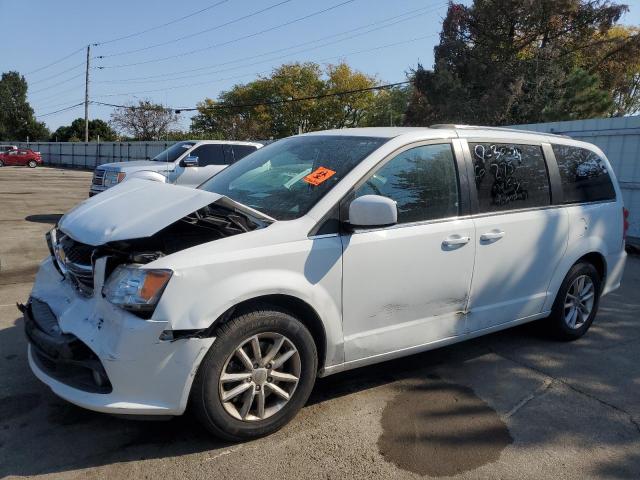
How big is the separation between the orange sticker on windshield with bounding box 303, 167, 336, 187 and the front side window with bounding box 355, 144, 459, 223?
24 centimetres

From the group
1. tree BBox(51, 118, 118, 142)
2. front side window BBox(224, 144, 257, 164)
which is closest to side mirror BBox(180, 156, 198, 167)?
front side window BBox(224, 144, 257, 164)

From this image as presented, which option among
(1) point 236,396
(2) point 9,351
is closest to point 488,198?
(1) point 236,396

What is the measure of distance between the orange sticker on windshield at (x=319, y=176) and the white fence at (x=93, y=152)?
104 feet

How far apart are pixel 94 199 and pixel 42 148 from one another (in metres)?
55.3

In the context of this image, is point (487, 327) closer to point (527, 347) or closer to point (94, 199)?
point (527, 347)

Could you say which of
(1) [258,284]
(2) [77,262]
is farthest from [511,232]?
(2) [77,262]

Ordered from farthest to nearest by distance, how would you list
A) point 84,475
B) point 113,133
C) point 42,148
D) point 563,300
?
point 113,133
point 42,148
point 563,300
point 84,475

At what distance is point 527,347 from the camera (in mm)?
4676

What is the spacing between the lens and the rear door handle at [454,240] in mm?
3600

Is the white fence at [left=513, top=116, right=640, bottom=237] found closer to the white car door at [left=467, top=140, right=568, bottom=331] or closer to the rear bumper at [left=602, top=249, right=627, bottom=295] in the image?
the rear bumper at [left=602, top=249, right=627, bottom=295]

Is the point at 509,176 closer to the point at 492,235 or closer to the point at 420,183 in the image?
the point at 492,235

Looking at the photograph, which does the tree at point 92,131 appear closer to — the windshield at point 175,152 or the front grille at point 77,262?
the windshield at point 175,152

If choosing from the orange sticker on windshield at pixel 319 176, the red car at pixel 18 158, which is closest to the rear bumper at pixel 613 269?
the orange sticker on windshield at pixel 319 176

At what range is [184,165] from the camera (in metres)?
11.7
